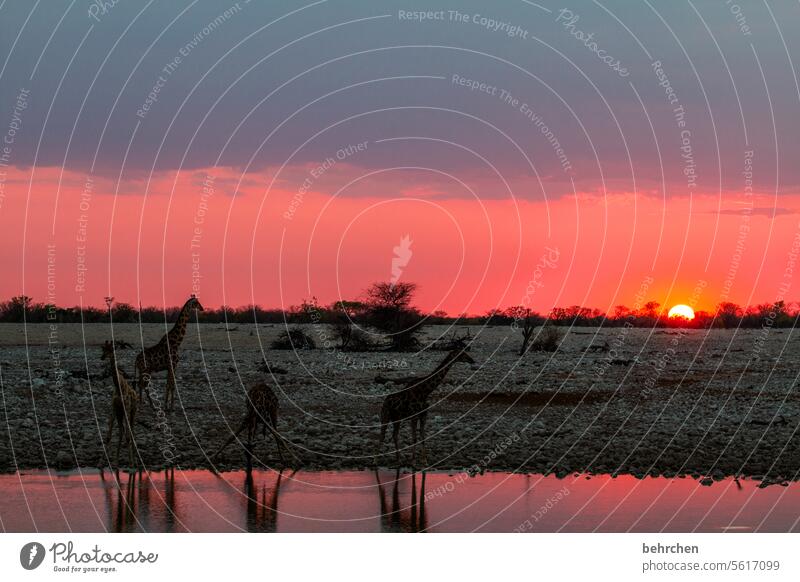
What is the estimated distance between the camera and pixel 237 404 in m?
30.0

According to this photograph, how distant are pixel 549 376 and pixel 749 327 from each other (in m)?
44.5

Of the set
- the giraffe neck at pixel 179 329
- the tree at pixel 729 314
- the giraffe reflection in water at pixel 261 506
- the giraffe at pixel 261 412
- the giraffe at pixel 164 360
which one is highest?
the tree at pixel 729 314

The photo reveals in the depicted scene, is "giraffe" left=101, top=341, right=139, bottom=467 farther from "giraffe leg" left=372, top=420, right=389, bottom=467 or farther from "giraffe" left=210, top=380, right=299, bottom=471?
"giraffe leg" left=372, top=420, right=389, bottom=467

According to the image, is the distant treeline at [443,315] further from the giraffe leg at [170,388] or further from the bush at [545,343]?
the giraffe leg at [170,388]

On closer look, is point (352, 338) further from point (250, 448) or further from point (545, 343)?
point (250, 448)

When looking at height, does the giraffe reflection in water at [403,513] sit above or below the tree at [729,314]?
below

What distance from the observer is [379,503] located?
58.9 feet

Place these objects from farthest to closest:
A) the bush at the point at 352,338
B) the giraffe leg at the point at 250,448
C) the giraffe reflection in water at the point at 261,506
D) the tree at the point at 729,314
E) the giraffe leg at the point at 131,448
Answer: the tree at the point at 729,314 → the bush at the point at 352,338 → the giraffe leg at the point at 250,448 → the giraffe leg at the point at 131,448 → the giraffe reflection in water at the point at 261,506

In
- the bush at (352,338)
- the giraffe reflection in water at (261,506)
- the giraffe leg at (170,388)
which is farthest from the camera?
the bush at (352,338)

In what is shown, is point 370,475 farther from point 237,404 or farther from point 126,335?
point 126,335

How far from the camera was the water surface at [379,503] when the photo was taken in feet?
54.3

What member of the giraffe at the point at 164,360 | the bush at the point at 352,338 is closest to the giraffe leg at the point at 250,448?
the giraffe at the point at 164,360

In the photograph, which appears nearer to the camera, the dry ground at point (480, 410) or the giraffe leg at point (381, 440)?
the giraffe leg at point (381, 440)
